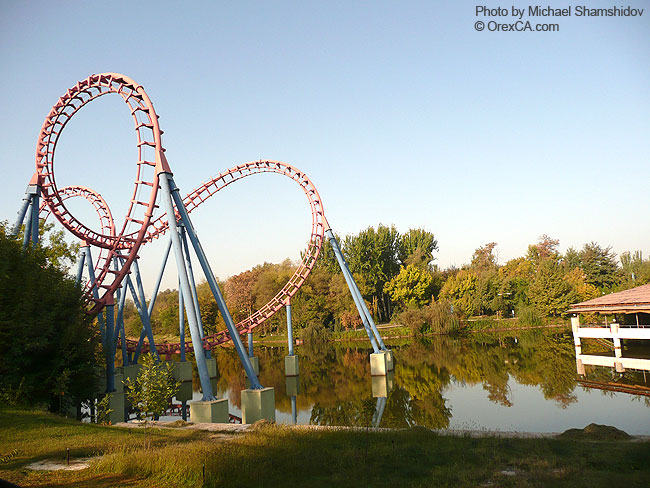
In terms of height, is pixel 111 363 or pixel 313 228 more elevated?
pixel 313 228

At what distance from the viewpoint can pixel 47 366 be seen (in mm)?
14945

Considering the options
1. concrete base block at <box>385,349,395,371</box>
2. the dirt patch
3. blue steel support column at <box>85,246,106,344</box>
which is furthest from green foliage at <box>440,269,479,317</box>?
the dirt patch

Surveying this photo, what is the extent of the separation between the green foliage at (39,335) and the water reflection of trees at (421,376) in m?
8.11

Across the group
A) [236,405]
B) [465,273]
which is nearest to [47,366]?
[236,405]

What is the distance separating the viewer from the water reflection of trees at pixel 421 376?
682 inches

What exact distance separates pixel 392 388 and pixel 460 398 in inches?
150

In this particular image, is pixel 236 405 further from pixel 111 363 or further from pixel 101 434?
pixel 101 434

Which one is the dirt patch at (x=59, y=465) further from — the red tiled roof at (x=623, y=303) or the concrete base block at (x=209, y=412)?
the red tiled roof at (x=623, y=303)

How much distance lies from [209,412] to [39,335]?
19.3 ft

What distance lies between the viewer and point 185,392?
25531 mm

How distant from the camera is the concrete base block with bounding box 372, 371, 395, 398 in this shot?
2073cm

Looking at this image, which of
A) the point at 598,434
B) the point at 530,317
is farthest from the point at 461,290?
the point at 598,434

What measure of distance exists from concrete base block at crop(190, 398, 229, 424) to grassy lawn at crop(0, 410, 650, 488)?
3691 millimetres

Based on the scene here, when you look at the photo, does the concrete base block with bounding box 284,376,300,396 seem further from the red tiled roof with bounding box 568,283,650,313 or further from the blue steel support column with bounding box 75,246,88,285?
the red tiled roof with bounding box 568,283,650,313
